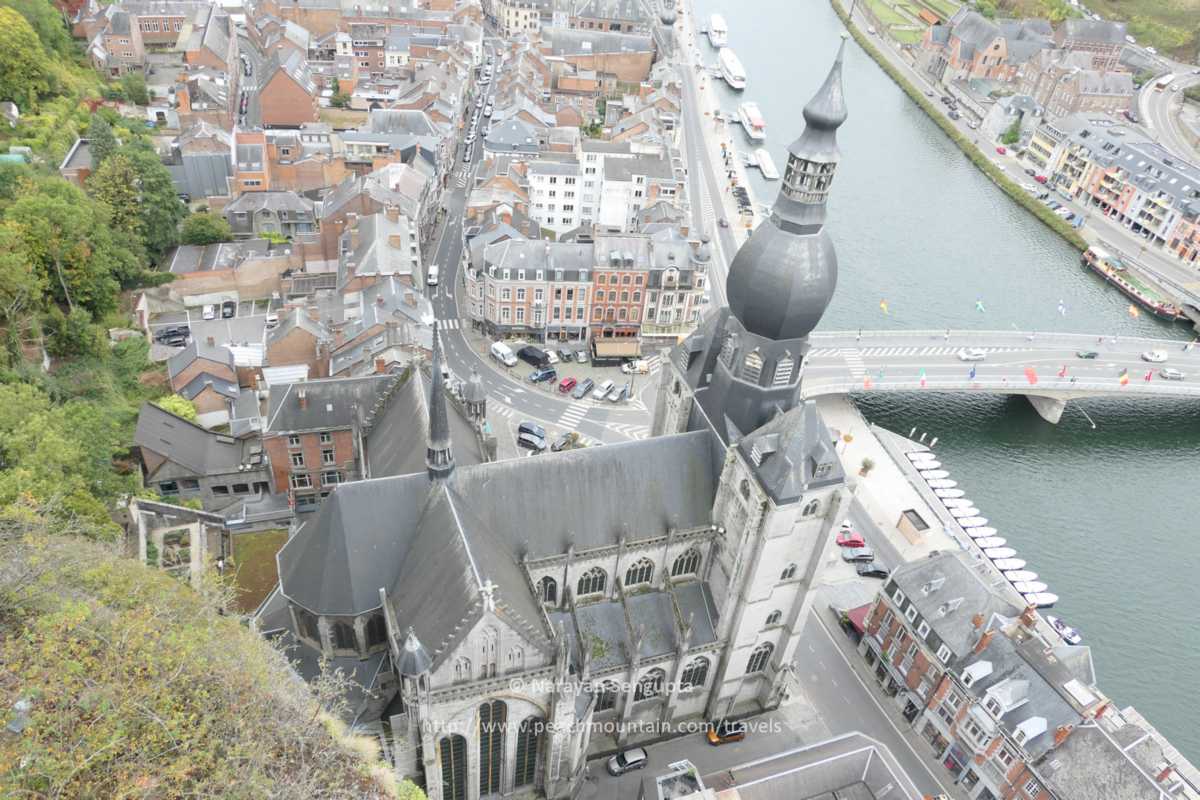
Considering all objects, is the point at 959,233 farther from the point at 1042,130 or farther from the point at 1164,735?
the point at 1164,735

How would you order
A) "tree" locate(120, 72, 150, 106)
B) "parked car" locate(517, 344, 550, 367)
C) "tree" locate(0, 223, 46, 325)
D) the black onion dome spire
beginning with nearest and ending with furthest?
the black onion dome spire
"tree" locate(0, 223, 46, 325)
"parked car" locate(517, 344, 550, 367)
"tree" locate(120, 72, 150, 106)

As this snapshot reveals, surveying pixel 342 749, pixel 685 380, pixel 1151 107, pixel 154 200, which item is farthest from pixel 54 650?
pixel 1151 107

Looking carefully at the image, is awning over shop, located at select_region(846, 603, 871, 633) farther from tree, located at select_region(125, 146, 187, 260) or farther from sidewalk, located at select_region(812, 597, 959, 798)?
tree, located at select_region(125, 146, 187, 260)

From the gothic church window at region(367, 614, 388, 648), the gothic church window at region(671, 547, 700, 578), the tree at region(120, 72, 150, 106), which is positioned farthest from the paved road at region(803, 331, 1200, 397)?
the tree at region(120, 72, 150, 106)

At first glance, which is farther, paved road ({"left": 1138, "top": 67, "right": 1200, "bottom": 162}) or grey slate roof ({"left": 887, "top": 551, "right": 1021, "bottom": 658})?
paved road ({"left": 1138, "top": 67, "right": 1200, "bottom": 162})

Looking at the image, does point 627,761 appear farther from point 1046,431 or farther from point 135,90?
point 135,90

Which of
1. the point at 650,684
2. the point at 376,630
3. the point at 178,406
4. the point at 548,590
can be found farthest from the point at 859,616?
the point at 178,406
